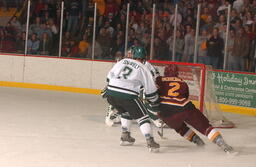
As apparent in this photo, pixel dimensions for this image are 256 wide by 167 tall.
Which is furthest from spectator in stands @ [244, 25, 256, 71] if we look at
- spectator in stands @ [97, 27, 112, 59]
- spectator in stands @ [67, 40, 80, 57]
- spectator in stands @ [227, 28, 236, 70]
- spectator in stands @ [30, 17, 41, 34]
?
spectator in stands @ [30, 17, 41, 34]

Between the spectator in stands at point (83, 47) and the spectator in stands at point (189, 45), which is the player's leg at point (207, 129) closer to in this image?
the spectator in stands at point (189, 45)

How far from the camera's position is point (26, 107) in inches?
364

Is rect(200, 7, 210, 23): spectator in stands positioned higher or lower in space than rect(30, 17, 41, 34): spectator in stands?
higher

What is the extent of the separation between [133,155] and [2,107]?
4.00 meters

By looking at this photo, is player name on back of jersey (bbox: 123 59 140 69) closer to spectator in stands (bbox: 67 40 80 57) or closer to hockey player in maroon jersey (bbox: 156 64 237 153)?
hockey player in maroon jersey (bbox: 156 64 237 153)

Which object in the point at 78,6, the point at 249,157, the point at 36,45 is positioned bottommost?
the point at 249,157

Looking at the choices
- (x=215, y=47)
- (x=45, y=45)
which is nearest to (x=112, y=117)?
Result: (x=215, y=47)

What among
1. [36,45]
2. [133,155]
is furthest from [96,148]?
[36,45]

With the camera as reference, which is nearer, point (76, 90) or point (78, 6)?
point (76, 90)

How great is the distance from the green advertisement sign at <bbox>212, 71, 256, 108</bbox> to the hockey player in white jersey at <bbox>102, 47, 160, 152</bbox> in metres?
3.98

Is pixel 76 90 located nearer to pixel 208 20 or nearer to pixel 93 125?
pixel 208 20

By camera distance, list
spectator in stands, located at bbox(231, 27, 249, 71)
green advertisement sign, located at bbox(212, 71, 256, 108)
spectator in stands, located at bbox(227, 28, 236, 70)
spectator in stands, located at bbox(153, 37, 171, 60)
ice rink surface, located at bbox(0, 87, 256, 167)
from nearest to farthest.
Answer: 1. ice rink surface, located at bbox(0, 87, 256, 167)
2. green advertisement sign, located at bbox(212, 71, 256, 108)
3. spectator in stands, located at bbox(231, 27, 249, 71)
4. spectator in stands, located at bbox(227, 28, 236, 70)
5. spectator in stands, located at bbox(153, 37, 171, 60)

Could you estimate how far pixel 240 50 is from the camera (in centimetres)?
1034

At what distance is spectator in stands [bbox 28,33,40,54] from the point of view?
494 inches
